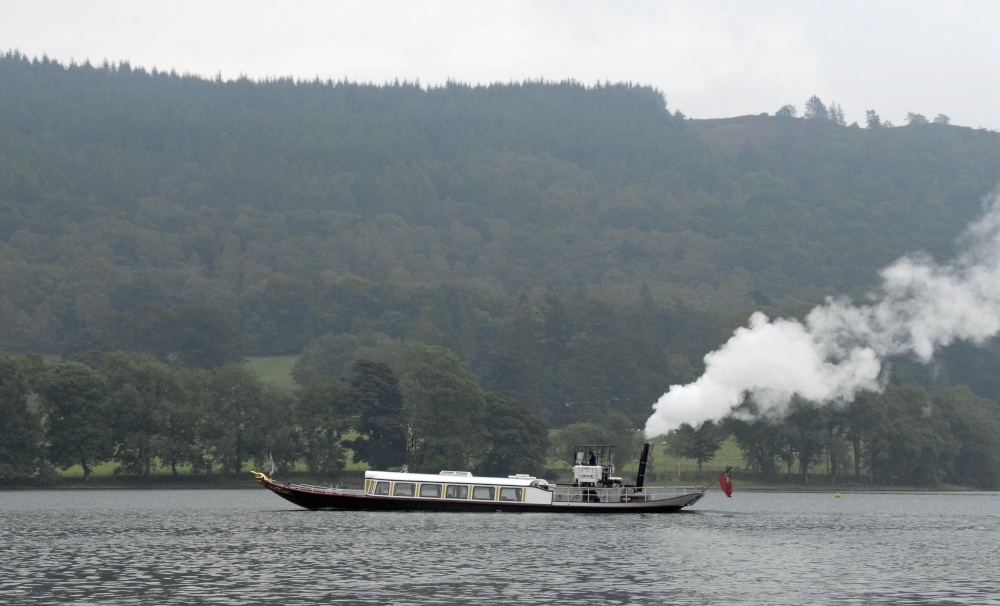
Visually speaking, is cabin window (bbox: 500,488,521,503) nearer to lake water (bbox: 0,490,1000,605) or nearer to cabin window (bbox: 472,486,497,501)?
cabin window (bbox: 472,486,497,501)

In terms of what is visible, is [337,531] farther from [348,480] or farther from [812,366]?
[348,480]

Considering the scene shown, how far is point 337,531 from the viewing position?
101000 millimetres

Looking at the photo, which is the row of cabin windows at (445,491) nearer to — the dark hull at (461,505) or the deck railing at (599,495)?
the dark hull at (461,505)

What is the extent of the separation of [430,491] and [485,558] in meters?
41.7

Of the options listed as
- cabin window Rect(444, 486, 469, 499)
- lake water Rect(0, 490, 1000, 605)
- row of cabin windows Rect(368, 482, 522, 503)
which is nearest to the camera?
lake water Rect(0, 490, 1000, 605)

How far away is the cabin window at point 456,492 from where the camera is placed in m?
123

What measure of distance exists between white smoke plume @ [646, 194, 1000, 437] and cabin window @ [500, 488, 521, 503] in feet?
41.4

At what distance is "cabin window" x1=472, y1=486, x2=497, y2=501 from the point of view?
12325 centimetres

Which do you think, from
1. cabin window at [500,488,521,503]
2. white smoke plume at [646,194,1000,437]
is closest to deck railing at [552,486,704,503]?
cabin window at [500,488,521,503]

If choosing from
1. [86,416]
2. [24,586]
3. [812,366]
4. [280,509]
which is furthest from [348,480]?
[24,586]

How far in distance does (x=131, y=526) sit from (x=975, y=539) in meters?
62.5

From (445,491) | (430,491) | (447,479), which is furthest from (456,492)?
(430,491)

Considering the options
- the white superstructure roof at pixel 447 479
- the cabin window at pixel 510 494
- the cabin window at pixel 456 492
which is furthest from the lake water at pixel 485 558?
the white superstructure roof at pixel 447 479

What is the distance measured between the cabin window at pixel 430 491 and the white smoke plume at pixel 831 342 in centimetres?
1897
